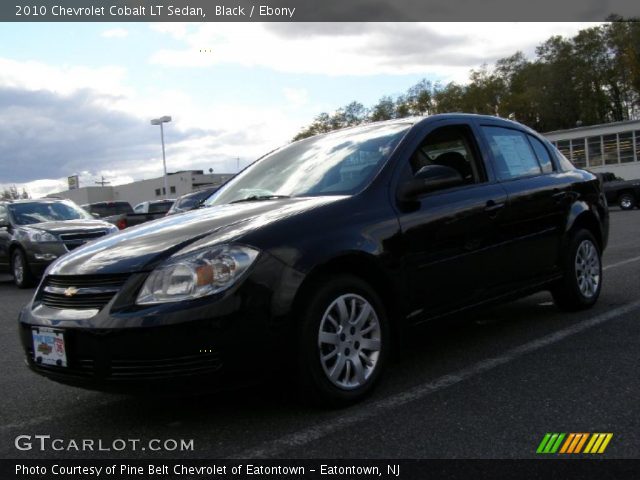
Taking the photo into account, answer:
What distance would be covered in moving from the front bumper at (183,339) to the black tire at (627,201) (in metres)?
26.0

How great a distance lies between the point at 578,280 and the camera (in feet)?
18.0

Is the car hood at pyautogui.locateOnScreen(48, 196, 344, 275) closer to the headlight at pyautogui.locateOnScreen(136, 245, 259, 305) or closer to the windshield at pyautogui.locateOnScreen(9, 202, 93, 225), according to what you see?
the headlight at pyautogui.locateOnScreen(136, 245, 259, 305)

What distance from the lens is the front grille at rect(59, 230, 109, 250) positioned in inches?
419

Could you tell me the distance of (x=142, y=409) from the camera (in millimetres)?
3711

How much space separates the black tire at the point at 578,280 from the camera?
17.6 ft

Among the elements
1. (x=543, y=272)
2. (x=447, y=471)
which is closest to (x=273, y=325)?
(x=447, y=471)

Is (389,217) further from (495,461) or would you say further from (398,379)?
(495,461)

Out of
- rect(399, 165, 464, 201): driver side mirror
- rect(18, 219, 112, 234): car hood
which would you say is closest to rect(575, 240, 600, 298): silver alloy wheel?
rect(399, 165, 464, 201): driver side mirror

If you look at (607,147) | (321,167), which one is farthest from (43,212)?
(607,147)

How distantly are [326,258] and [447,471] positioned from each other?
46.8 inches

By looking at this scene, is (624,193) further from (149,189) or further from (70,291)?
(149,189)

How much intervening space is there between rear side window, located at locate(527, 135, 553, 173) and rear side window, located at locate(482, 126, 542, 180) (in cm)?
8

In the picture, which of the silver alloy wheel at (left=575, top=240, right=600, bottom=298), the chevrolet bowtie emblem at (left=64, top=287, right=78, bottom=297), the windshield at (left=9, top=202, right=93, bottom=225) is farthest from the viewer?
the windshield at (left=9, top=202, right=93, bottom=225)

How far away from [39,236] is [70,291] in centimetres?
808
